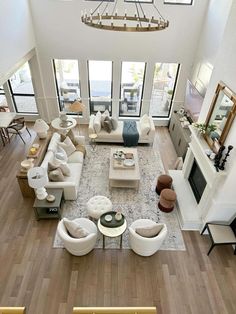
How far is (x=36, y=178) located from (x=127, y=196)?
240cm

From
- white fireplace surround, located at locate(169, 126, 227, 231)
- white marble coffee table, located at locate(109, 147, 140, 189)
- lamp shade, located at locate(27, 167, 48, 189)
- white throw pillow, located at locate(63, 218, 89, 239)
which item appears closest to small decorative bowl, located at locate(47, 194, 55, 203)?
lamp shade, located at locate(27, 167, 48, 189)

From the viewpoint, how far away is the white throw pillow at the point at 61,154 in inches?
232

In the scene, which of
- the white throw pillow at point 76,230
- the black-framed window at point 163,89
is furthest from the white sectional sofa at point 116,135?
the white throw pillow at point 76,230

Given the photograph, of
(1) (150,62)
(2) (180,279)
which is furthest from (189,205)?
(1) (150,62)

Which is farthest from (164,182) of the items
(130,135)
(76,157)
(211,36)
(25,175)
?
(211,36)

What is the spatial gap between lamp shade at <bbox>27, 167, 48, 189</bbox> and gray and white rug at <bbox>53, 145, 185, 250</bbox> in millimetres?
1083

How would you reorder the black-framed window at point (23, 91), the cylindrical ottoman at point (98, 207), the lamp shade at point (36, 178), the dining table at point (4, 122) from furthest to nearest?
the black-framed window at point (23, 91) → the dining table at point (4, 122) → the cylindrical ottoman at point (98, 207) → the lamp shade at point (36, 178)

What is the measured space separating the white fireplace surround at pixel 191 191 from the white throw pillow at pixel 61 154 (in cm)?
307

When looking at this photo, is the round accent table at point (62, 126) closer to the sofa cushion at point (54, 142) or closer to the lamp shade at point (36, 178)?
the sofa cushion at point (54, 142)

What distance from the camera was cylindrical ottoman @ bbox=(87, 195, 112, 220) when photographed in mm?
4935

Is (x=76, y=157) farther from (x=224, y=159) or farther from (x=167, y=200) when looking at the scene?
(x=224, y=159)

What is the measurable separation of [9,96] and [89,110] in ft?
9.74

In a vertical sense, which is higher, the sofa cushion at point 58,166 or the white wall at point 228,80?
the white wall at point 228,80

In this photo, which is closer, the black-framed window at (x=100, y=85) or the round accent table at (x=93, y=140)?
the round accent table at (x=93, y=140)
